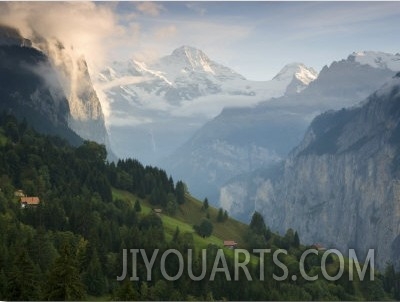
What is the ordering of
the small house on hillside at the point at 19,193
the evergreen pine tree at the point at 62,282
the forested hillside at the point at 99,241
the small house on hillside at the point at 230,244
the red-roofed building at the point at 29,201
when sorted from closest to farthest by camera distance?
the evergreen pine tree at the point at 62,282, the forested hillside at the point at 99,241, the red-roofed building at the point at 29,201, the small house on hillside at the point at 19,193, the small house on hillside at the point at 230,244

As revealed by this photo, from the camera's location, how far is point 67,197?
15400 centimetres

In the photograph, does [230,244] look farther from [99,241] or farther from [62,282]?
[62,282]

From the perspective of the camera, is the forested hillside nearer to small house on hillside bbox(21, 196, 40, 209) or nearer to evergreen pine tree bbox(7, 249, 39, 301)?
evergreen pine tree bbox(7, 249, 39, 301)

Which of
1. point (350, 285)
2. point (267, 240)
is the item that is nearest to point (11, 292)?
point (350, 285)

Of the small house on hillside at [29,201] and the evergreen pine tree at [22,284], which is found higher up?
the small house on hillside at [29,201]

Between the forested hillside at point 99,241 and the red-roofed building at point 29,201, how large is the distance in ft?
6.30

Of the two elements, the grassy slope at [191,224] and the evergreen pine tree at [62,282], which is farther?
the grassy slope at [191,224]

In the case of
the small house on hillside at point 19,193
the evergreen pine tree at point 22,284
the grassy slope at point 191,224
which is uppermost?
the small house on hillside at point 19,193

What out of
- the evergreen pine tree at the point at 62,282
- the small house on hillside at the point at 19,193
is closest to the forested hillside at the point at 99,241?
the evergreen pine tree at the point at 62,282

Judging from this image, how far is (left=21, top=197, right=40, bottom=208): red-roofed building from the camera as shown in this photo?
482 feet

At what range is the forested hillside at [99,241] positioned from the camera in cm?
8712

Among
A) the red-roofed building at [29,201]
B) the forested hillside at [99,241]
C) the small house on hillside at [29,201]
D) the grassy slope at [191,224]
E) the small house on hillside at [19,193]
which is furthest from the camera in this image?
the grassy slope at [191,224]

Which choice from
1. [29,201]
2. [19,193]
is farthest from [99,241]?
[19,193]

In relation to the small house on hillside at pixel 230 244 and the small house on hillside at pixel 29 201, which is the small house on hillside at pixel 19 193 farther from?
the small house on hillside at pixel 230 244
